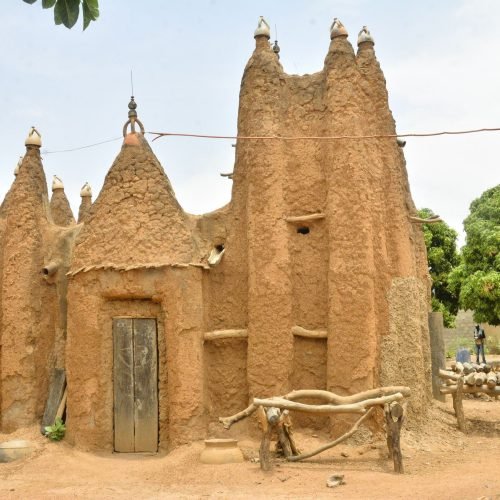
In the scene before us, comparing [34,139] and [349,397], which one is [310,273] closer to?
[349,397]

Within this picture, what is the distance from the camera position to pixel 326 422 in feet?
33.5

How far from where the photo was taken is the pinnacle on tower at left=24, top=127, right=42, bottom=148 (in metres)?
12.6

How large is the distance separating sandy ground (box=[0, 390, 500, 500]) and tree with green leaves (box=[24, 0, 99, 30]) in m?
5.81

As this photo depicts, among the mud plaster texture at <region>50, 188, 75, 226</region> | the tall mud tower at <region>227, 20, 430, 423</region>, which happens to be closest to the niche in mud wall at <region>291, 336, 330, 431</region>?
the tall mud tower at <region>227, 20, 430, 423</region>

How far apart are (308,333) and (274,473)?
247 centimetres

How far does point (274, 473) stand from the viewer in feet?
28.3

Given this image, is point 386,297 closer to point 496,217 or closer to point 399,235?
point 399,235

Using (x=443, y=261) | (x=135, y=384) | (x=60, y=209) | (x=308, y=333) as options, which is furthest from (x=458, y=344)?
(x=135, y=384)

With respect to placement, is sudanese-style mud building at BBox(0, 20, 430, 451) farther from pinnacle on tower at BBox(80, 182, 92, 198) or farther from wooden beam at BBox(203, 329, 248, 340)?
pinnacle on tower at BBox(80, 182, 92, 198)

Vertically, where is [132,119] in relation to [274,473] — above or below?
above

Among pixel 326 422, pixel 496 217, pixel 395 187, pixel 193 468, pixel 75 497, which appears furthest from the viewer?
pixel 496 217

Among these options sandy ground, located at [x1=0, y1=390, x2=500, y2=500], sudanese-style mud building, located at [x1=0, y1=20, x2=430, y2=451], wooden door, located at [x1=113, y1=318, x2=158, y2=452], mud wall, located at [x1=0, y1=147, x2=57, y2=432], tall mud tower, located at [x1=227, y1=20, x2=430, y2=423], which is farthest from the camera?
mud wall, located at [x1=0, y1=147, x2=57, y2=432]

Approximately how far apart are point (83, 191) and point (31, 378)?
251 inches

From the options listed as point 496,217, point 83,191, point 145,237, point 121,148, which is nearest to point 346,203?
point 145,237
